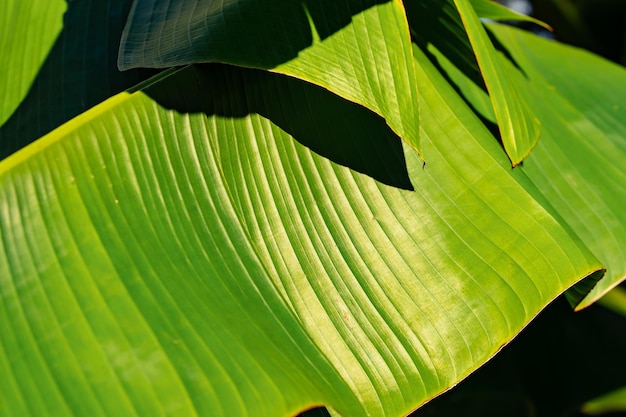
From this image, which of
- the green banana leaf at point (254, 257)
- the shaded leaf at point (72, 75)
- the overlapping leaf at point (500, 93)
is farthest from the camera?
the shaded leaf at point (72, 75)

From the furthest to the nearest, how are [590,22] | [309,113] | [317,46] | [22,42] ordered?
[590,22] < [22,42] < [309,113] < [317,46]

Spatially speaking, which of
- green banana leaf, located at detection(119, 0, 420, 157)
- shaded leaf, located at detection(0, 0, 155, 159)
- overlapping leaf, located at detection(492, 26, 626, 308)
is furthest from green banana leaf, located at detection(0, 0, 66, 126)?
overlapping leaf, located at detection(492, 26, 626, 308)

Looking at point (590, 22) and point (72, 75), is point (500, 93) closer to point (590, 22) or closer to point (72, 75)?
point (72, 75)

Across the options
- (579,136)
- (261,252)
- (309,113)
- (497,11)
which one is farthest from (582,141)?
(261,252)

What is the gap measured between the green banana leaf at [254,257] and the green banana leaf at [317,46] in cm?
9

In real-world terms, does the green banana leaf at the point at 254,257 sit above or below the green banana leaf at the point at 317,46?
below

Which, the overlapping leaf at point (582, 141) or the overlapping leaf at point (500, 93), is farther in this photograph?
the overlapping leaf at point (582, 141)

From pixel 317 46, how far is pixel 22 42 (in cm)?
59

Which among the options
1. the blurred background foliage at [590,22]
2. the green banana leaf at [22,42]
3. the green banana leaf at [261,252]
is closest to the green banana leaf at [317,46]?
the green banana leaf at [261,252]

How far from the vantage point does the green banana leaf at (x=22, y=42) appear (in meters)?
0.96

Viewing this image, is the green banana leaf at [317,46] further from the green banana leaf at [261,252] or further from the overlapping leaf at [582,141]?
the overlapping leaf at [582,141]

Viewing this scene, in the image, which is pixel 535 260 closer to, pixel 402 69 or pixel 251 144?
pixel 402 69

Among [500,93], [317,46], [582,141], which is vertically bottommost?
[582,141]

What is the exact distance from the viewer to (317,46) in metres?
0.71
